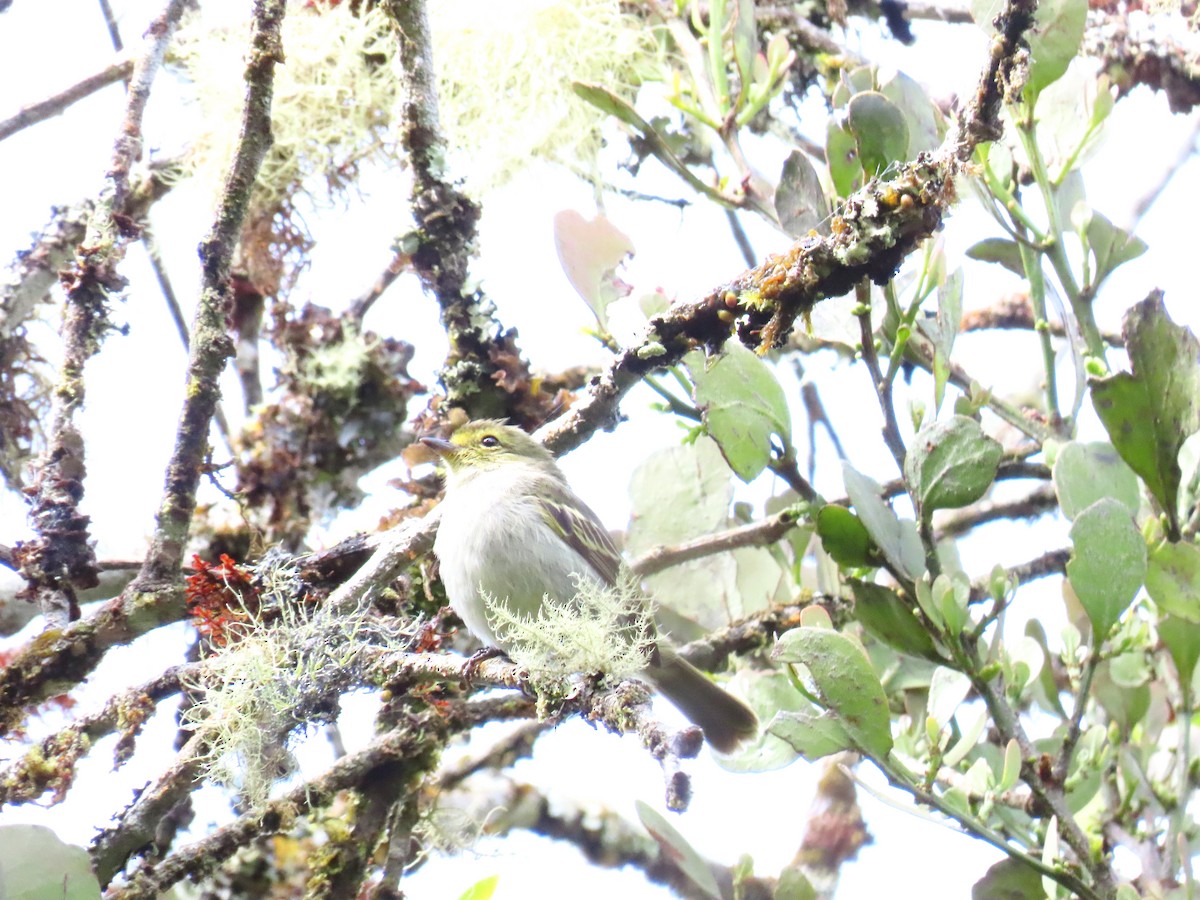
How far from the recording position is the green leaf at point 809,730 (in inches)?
78.8

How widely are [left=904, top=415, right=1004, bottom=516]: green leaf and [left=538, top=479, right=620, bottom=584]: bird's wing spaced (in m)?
1.21

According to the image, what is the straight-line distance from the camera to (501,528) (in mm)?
3129

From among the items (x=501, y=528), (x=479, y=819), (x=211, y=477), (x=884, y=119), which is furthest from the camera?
(x=479, y=819)

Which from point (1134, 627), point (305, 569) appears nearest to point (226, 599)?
point (305, 569)

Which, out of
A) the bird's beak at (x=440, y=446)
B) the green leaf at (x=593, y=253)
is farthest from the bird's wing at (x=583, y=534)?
the green leaf at (x=593, y=253)

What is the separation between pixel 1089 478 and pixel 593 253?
117 centimetres

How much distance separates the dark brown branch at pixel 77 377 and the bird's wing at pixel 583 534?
1.21 m

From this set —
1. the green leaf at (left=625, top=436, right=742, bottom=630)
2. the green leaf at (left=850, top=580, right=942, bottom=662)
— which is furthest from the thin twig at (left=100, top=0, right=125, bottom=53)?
the green leaf at (left=850, top=580, right=942, bottom=662)

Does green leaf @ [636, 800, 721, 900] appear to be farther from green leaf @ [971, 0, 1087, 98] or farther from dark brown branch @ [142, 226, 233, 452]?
dark brown branch @ [142, 226, 233, 452]

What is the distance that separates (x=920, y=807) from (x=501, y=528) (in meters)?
1.29

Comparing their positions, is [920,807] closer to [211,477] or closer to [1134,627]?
[1134,627]

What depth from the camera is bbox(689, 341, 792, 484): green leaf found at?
7.64 feet

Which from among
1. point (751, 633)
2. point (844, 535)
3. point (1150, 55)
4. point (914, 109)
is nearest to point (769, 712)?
point (844, 535)

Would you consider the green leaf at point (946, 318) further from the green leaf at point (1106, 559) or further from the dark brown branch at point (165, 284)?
the dark brown branch at point (165, 284)
